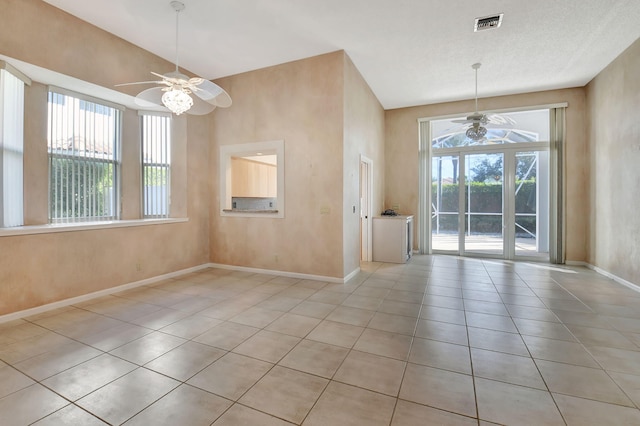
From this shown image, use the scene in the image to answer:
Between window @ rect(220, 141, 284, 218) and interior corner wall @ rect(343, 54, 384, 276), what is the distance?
3.75ft

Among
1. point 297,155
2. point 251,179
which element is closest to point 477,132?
point 297,155

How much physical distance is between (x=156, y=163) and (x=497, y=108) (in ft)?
23.3

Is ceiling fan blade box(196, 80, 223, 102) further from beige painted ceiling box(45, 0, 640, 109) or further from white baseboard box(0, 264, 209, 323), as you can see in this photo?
white baseboard box(0, 264, 209, 323)

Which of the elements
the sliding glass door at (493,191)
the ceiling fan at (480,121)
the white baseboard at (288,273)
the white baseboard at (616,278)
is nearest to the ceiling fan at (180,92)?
the white baseboard at (288,273)

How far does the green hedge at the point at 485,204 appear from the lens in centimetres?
643

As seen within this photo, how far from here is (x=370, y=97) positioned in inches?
239

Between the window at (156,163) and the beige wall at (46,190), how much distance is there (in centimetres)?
12

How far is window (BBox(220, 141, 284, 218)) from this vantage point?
16.4 ft

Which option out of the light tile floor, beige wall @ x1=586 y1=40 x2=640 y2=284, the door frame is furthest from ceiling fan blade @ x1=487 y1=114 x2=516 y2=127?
the light tile floor

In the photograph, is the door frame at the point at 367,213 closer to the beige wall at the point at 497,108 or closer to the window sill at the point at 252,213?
the beige wall at the point at 497,108

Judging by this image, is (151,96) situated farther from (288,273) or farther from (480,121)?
(480,121)

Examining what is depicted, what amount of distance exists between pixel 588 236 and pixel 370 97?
5.25 meters

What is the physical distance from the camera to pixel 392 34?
4.04 metres

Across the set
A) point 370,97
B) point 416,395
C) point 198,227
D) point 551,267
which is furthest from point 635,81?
point 198,227
